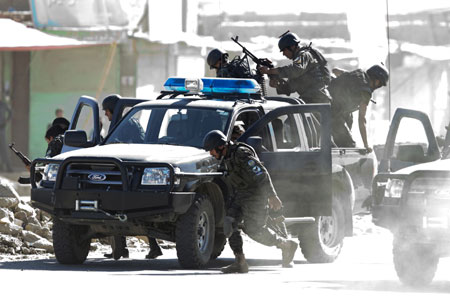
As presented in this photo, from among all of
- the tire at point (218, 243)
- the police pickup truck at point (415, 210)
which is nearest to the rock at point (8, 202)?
the tire at point (218, 243)

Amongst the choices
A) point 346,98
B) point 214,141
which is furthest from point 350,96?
point 214,141

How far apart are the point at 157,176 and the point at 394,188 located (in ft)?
8.97

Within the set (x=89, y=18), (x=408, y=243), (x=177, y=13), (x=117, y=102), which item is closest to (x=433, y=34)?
(x=177, y=13)

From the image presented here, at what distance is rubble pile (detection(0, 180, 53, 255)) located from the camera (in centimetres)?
1686

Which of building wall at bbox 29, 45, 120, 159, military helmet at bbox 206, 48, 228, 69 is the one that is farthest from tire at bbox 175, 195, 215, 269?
building wall at bbox 29, 45, 120, 159

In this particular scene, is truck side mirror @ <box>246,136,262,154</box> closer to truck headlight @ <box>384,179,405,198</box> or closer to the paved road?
the paved road

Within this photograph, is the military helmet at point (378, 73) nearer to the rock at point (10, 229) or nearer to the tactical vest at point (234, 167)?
the tactical vest at point (234, 167)

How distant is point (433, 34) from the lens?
32844 mm

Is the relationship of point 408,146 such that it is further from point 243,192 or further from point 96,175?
point 96,175

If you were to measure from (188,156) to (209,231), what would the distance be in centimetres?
85

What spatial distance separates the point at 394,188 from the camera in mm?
12523

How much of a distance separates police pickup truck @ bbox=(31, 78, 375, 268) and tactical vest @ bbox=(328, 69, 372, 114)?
1034mm

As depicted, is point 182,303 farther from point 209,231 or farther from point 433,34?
point 433,34

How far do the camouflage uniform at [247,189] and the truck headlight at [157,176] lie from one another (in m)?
0.61
